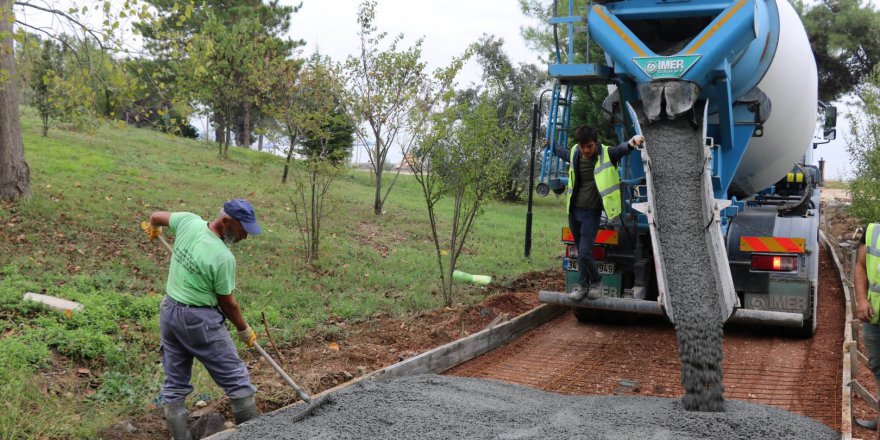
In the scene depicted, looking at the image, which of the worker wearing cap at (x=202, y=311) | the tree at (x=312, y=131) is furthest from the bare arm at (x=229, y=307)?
Answer: the tree at (x=312, y=131)

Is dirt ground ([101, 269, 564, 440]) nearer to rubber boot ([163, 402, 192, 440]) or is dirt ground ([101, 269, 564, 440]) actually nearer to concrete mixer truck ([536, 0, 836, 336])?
rubber boot ([163, 402, 192, 440])

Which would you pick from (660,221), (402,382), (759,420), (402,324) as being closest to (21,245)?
(402,324)

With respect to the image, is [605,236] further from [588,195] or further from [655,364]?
[655,364]

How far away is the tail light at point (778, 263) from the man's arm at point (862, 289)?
2.59m

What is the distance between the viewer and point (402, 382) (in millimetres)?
5172

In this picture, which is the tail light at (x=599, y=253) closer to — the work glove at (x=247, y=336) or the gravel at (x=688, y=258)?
the gravel at (x=688, y=258)

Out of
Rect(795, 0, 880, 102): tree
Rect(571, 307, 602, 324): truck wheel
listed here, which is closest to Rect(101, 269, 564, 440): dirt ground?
Rect(571, 307, 602, 324): truck wheel

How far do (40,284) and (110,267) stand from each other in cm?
123

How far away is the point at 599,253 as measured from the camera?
24.7ft

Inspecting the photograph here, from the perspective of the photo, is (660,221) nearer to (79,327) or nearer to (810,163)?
(79,327)

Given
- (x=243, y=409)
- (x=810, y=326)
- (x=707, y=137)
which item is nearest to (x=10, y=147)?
(x=243, y=409)

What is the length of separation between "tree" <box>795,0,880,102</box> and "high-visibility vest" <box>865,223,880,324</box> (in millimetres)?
21729

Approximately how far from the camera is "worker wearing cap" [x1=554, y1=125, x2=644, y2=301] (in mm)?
6559

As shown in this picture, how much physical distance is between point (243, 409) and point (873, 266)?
394 centimetres
